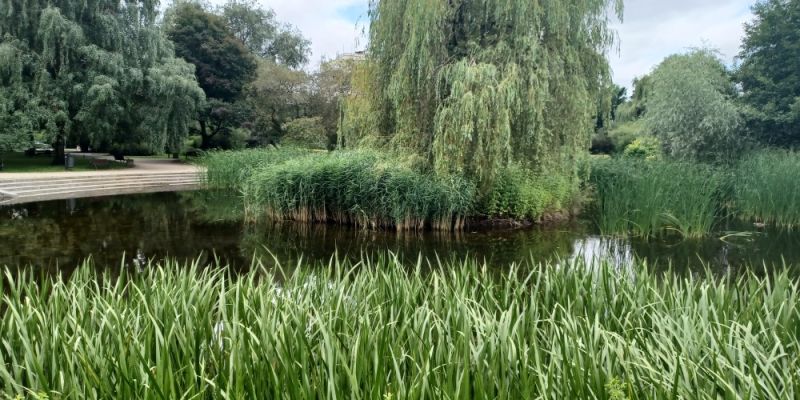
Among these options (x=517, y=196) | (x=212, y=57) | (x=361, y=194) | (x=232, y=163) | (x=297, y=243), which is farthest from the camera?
(x=212, y=57)

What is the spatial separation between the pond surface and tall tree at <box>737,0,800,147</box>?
5.39 meters

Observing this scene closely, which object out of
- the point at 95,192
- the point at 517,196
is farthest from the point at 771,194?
the point at 95,192

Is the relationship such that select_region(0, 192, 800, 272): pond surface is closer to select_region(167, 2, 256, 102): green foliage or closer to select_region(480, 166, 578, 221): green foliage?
select_region(480, 166, 578, 221): green foliage

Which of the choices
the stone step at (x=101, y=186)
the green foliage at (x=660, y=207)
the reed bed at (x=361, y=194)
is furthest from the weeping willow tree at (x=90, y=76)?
the green foliage at (x=660, y=207)

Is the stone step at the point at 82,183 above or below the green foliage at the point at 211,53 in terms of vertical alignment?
below

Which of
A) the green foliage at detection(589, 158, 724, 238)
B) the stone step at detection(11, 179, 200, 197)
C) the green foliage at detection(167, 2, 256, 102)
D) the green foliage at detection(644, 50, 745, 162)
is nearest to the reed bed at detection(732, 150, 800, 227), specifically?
the green foliage at detection(589, 158, 724, 238)

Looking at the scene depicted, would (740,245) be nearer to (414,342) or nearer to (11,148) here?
(414,342)

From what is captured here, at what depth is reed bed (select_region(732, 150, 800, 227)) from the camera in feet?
32.4

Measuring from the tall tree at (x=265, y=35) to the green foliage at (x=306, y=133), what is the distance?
11.7 m

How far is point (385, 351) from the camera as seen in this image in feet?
7.35

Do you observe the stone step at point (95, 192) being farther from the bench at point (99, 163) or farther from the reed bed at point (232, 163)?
the bench at point (99, 163)

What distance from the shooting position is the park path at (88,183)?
14.3m

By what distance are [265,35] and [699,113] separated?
28.6 meters

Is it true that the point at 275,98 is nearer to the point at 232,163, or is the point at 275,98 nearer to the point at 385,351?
the point at 232,163
